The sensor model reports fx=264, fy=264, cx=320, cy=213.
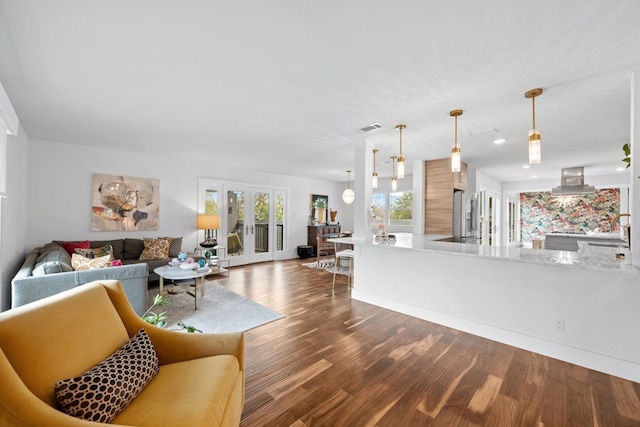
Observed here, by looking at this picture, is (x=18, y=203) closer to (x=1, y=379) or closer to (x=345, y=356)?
(x=1, y=379)

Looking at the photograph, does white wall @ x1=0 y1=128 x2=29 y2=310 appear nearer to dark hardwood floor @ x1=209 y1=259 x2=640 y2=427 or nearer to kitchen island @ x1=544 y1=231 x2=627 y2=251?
dark hardwood floor @ x1=209 y1=259 x2=640 y2=427

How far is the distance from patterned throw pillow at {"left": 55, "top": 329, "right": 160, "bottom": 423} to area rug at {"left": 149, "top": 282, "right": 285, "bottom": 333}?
62.8 inches

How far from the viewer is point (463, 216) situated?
4.96 m

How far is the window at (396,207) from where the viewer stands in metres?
7.25

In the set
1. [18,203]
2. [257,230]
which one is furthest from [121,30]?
[257,230]

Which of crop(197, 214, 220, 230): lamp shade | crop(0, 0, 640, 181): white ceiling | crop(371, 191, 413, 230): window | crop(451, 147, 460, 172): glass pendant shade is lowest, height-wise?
crop(197, 214, 220, 230): lamp shade

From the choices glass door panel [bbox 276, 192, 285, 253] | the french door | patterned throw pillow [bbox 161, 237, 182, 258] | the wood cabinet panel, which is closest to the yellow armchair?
patterned throw pillow [bbox 161, 237, 182, 258]

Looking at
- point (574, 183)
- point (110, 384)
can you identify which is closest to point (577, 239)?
point (574, 183)

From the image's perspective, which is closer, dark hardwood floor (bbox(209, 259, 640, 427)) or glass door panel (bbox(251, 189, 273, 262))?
dark hardwood floor (bbox(209, 259, 640, 427))

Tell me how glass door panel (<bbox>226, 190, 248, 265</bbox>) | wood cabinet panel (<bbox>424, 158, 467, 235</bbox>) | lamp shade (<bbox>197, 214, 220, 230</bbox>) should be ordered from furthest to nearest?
glass door panel (<bbox>226, 190, 248, 265</bbox>) < lamp shade (<bbox>197, 214, 220, 230</bbox>) < wood cabinet panel (<bbox>424, 158, 467, 235</bbox>)

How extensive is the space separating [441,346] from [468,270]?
0.89 meters

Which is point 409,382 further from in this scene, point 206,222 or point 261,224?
point 261,224

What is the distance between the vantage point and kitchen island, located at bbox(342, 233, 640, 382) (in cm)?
218

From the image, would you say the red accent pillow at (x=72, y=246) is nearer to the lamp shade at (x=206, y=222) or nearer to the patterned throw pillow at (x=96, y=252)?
the patterned throw pillow at (x=96, y=252)
